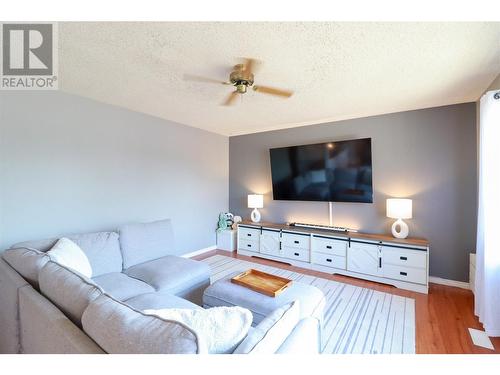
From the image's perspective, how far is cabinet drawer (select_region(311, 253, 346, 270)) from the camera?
3.14 m

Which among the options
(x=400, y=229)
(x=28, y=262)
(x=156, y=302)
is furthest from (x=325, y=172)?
Answer: (x=28, y=262)

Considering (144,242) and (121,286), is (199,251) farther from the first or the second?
(121,286)

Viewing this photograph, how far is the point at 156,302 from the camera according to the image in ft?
5.16

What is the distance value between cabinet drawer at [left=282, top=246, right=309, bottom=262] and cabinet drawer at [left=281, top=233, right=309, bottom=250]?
6 centimetres

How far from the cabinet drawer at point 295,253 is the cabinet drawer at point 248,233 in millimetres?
578

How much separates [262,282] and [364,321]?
3.53ft

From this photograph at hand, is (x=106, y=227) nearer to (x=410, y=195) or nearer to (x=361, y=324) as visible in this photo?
(x=361, y=324)

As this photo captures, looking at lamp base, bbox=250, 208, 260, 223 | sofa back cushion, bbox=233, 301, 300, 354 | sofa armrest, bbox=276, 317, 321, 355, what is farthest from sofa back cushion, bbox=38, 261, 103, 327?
lamp base, bbox=250, 208, 260, 223

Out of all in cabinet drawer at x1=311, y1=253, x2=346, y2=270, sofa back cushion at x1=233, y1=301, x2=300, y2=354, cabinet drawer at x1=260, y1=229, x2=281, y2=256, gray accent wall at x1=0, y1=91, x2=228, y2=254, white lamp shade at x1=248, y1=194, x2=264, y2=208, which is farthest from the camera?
white lamp shade at x1=248, y1=194, x2=264, y2=208

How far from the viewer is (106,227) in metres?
2.87

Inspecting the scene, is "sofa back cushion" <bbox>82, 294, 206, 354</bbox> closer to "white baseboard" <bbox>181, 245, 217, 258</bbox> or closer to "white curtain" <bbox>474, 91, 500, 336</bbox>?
"white curtain" <bbox>474, 91, 500, 336</bbox>

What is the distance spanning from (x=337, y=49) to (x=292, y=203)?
2726 millimetres
